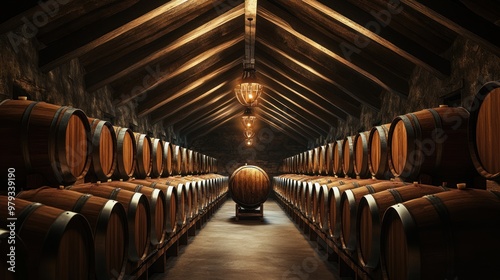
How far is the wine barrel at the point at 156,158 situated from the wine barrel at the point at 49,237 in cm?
377

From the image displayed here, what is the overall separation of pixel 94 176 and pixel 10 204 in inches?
73.1

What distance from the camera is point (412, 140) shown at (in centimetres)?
343

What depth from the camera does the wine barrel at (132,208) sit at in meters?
3.61

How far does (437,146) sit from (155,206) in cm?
270

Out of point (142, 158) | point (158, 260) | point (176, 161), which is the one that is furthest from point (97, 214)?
point (176, 161)

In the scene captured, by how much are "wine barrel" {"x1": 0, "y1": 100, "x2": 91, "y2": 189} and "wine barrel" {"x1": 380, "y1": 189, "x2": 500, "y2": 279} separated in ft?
7.34

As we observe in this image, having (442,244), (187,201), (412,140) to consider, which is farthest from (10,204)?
(187,201)

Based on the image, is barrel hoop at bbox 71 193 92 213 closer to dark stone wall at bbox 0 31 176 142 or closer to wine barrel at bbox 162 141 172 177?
dark stone wall at bbox 0 31 176 142

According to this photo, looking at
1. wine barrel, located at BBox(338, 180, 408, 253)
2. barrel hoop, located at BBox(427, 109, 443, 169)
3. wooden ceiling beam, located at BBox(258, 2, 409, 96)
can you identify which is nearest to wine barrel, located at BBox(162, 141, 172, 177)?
wooden ceiling beam, located at BBox(258, 2, 409, 96)

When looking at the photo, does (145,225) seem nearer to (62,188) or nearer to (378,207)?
(62,188)

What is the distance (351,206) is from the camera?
13.0 feet

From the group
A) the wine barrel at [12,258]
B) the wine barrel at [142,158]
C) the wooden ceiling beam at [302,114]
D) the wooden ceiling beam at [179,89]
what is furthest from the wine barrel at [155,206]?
the wooden ceiling beam at [302,114]

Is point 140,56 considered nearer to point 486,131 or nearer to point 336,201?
point 336,201

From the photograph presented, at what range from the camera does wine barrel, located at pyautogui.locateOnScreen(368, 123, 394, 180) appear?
4266mm
